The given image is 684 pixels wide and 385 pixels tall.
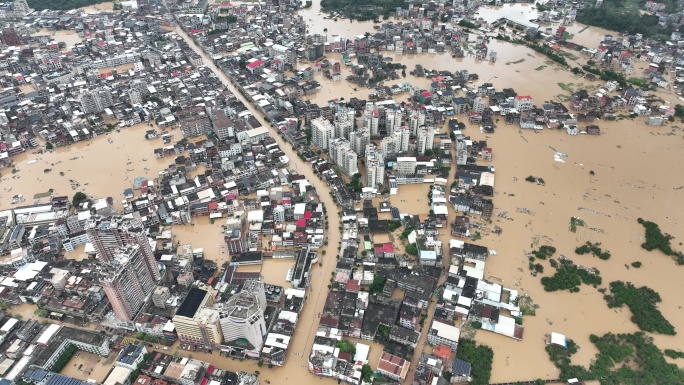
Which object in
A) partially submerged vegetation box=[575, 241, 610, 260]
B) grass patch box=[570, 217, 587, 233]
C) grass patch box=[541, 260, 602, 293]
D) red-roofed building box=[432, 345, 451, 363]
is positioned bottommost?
red-roofed building box=[432, 345, 451, 363]

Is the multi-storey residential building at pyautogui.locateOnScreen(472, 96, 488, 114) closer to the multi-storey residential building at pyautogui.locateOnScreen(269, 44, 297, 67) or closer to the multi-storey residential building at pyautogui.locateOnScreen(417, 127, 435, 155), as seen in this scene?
the multi-storey residential building at pyautogui.locateOnScreen(417, 127, 435, 155)

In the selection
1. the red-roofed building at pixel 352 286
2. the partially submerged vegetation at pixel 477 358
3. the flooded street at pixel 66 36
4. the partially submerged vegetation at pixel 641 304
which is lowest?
the partially submerged vegetation at pixel 477 358

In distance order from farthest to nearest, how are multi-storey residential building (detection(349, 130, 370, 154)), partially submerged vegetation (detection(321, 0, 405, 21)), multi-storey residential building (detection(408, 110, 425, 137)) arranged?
partially submerged vegetation (detection(321, 0, 405, 21)) → multi-storey residential building (detection(408, 110, 425, 137)) → multi-storey residential building (detection(349, 130, 370, 154))

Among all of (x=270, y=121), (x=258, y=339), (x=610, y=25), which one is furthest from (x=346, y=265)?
(x=610, y=25)

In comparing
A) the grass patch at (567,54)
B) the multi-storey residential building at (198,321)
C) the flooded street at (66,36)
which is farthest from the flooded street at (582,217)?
the flooded street at (66,36)

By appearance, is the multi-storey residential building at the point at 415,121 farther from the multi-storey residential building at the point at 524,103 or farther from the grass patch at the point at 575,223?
the grass patch at the point at 575,223

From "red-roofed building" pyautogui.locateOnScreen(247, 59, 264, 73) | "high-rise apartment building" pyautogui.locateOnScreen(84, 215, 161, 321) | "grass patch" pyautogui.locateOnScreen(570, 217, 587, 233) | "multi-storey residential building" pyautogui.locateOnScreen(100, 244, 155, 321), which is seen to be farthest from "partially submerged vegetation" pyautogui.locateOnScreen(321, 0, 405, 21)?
"multi-storey residential building" pyautogui.locateOnScreen(100, 244, 155, 321)

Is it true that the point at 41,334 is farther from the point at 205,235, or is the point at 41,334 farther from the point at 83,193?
the point at 83,193
